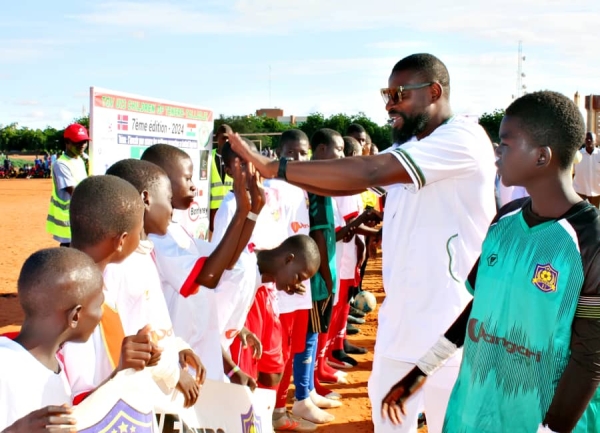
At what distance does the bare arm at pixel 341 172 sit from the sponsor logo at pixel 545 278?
3.14 feet

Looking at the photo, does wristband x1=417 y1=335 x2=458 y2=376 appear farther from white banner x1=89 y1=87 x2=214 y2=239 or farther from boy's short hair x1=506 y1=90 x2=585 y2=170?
white banner x1=89 y1=87 x2=214 y2=239

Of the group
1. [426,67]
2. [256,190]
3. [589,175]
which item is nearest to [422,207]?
[426,67]

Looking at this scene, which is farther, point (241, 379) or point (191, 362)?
point (241, 379)

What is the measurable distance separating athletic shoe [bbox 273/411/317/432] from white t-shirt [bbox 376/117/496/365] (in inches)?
85.8

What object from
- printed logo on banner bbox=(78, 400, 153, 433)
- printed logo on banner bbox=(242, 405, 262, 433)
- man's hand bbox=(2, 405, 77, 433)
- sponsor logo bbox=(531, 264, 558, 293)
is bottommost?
printed logo on banner bbox=(242, 405, 262, 433)

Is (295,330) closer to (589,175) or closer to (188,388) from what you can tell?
(188,388)

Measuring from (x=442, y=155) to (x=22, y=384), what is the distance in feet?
6.59

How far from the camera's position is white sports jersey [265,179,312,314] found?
17.2 ft

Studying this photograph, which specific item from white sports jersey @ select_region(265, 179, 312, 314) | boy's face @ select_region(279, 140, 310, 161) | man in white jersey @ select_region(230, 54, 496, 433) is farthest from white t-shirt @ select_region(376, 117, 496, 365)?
boy's face @ select_region(279, 140, 310, 161)

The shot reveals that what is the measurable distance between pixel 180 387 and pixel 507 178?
5.20 ft

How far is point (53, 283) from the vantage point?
210cm

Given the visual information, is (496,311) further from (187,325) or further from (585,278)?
(187,325)

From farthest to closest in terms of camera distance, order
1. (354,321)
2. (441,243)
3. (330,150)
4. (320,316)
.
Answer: (354,321)
(330,150)
(320,316)
(441,243)

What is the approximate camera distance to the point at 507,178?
7.61 feet
